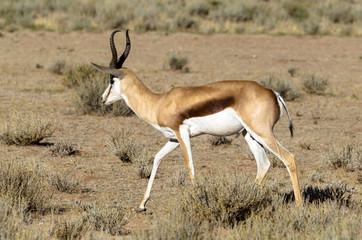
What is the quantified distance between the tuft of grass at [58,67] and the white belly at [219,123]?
14.4 m

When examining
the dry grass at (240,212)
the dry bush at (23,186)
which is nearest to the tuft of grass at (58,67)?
the dry bush at (23,186)

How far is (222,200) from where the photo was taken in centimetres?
651

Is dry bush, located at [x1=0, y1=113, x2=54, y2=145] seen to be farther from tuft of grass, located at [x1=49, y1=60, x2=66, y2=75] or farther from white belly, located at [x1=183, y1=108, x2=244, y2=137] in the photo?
tuft of grass, located at [x1=49, y1=60, x2=66, y2=75]

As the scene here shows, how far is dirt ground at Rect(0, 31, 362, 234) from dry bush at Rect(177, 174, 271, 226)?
58 cm

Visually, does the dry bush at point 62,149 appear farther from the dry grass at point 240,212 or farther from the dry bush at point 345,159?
the dry bush at point 345,159

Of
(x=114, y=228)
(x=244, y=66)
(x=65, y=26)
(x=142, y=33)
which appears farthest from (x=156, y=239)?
(x=65, y=26)

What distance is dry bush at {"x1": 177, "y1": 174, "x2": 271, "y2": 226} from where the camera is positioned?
21.4ft

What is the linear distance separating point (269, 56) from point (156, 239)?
20807 mm

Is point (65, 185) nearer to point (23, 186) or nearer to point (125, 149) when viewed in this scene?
point (23, 186)

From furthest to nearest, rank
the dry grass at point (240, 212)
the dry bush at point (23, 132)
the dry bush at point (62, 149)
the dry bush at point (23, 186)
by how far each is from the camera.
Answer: the dry bush at point (23, 132) < the dry bush at point (62, 149) < the dry bush at point (23, 186) < the dry grass at point (240, 212)

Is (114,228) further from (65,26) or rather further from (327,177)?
(65,26)

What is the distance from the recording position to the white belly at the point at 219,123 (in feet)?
22.8

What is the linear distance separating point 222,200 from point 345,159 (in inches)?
166

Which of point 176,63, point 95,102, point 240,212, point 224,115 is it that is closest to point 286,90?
point 176,63
